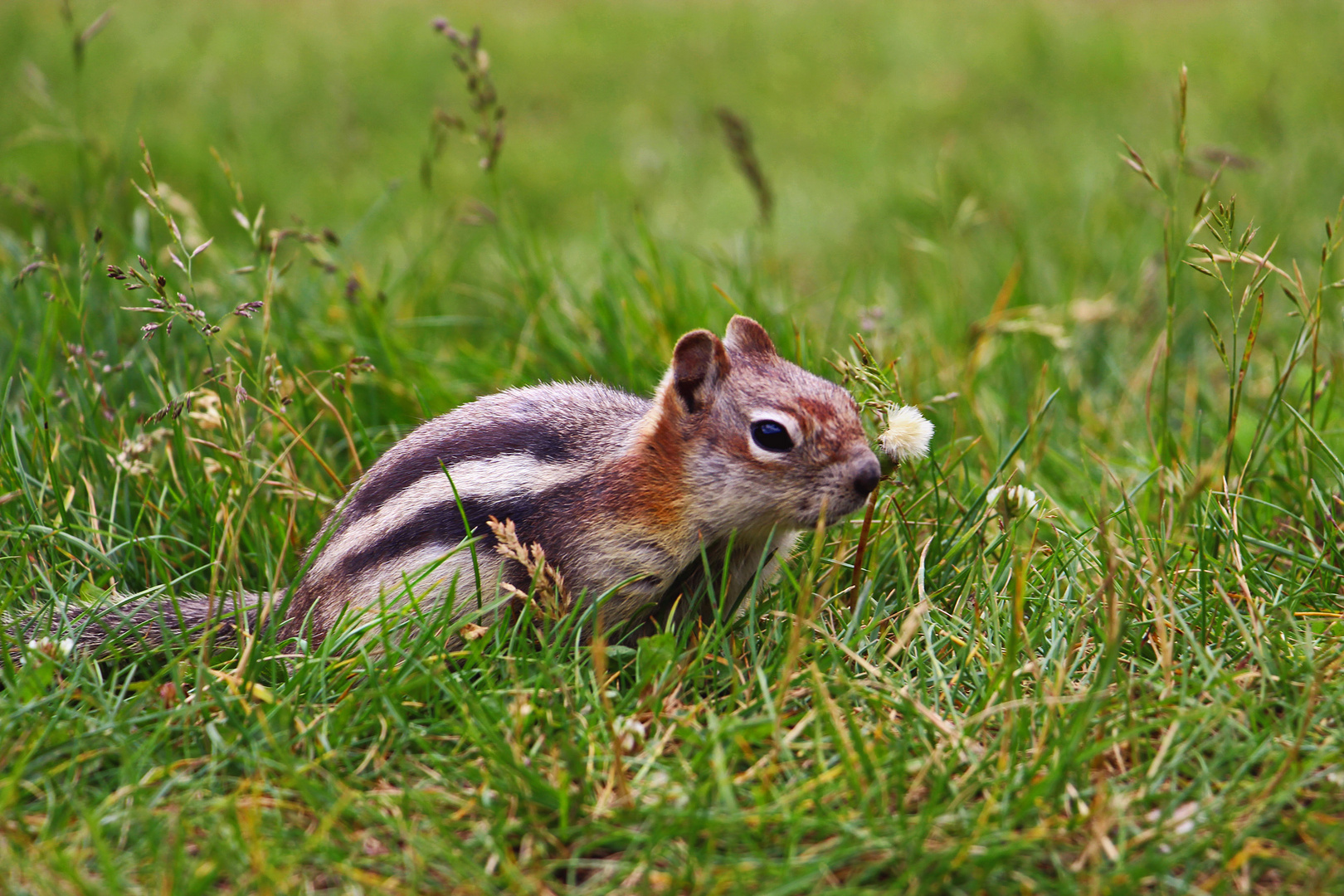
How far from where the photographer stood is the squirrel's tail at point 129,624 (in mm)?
2893

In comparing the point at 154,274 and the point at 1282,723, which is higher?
the point at 154,274

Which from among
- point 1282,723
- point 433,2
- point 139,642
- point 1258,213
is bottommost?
point 139,642

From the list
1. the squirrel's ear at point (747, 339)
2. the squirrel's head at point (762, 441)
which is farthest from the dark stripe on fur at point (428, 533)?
the squirrel's ear at point (747, 339)

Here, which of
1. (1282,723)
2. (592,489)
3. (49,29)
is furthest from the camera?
(49,29)

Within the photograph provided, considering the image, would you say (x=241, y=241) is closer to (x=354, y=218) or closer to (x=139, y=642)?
(x=354, y=218)

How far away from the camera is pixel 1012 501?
3230 millimetres

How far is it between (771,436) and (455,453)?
3.16 ft

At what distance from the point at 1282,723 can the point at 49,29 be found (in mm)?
11130

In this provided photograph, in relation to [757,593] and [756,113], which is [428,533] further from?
[756,113]

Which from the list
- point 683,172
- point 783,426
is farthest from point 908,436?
point 683,172

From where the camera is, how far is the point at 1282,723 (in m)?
2.55

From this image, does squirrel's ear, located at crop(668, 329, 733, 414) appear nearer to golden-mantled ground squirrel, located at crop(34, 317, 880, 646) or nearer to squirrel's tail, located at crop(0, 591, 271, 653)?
golden-mantled ground squirrel, located at crop(34, 317, 880, 646)

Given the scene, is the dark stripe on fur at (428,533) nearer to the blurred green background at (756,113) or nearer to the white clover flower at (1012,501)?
the white clover flower at (1012,501)

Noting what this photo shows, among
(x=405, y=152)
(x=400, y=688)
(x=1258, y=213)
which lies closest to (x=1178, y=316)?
(x=1258, y=213)
